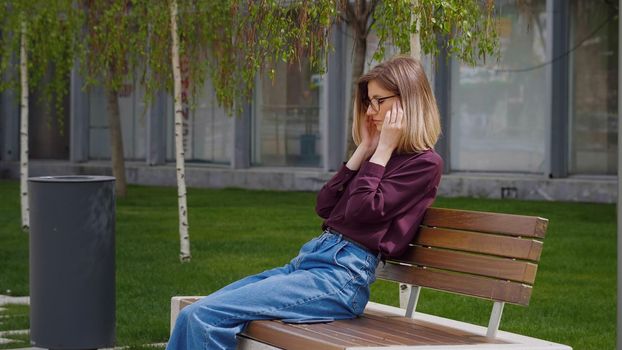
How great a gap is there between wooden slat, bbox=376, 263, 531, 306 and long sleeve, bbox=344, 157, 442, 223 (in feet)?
1.18

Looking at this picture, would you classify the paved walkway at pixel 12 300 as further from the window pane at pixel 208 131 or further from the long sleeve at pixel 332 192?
the window pane at pixel 208 131

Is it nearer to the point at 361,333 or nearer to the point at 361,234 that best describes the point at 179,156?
the point at 361,234

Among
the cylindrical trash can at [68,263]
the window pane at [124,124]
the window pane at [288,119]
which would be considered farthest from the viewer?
the window pane at [124,124]

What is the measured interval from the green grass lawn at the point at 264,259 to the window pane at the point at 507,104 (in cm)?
179

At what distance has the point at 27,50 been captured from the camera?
625 inches

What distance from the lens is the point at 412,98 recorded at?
5508 millimetres

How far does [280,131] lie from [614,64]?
6681mm

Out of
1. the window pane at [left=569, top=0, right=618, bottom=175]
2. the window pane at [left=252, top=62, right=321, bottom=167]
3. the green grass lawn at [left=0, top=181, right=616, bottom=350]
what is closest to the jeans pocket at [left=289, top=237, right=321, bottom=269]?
the green grass lawn at [left=0, top=181, right=616, bottom=350]

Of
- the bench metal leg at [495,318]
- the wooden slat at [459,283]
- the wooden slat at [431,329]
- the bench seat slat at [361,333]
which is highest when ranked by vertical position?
the wooden slat at [459,283]

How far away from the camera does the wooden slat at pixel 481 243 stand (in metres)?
5.27

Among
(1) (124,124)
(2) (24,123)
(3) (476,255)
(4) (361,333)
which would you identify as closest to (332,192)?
(3) (476,255)

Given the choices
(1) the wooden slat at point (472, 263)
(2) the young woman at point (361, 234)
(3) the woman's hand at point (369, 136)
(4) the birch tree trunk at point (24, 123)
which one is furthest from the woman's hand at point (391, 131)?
(4) the birch tree trunk at point (24, 123)

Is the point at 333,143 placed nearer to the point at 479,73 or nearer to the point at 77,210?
the point at 479,73

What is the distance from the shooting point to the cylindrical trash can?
7383mm
